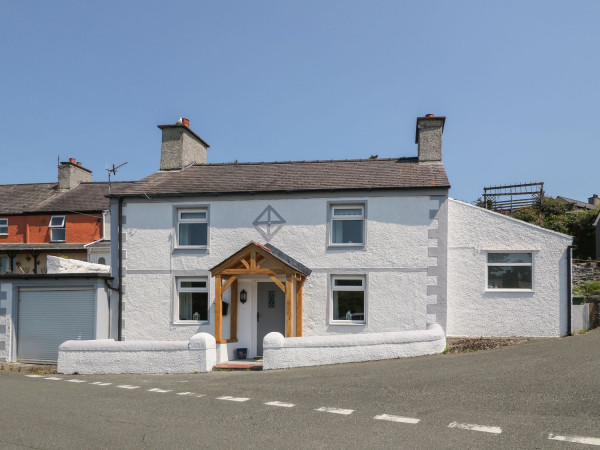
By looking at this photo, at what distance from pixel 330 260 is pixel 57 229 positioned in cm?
1913

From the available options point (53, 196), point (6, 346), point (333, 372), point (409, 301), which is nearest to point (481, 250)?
point (409, 301)

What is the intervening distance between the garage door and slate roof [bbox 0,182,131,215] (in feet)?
40.0

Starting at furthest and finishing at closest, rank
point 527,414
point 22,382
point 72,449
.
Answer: point 22,382 → point 527,414 → point 72,449

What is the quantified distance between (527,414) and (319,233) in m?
9.45

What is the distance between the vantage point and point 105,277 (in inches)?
667

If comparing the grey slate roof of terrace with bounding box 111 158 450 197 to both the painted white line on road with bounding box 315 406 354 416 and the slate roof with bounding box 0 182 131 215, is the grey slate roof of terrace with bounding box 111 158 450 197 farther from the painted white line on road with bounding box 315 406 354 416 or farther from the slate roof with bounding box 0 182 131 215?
the slate roof with bounding box 0 182 131 215

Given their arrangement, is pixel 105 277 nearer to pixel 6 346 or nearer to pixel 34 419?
pixel 6 346

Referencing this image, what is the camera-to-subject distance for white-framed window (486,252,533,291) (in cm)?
1597

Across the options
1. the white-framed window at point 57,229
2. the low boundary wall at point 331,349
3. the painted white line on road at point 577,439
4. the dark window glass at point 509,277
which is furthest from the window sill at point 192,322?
the white-framed window at point 57,229

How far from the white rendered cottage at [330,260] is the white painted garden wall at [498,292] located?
0.09 ft

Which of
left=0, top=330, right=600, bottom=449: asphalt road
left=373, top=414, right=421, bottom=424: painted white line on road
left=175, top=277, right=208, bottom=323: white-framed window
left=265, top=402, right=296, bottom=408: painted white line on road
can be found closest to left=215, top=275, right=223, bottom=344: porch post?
left=175, top=277, right=208, bottom=323: white-framed window

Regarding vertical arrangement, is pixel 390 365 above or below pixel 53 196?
below

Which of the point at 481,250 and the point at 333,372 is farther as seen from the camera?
the point at 481,250

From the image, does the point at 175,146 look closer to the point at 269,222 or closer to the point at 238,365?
the point at 269,222
